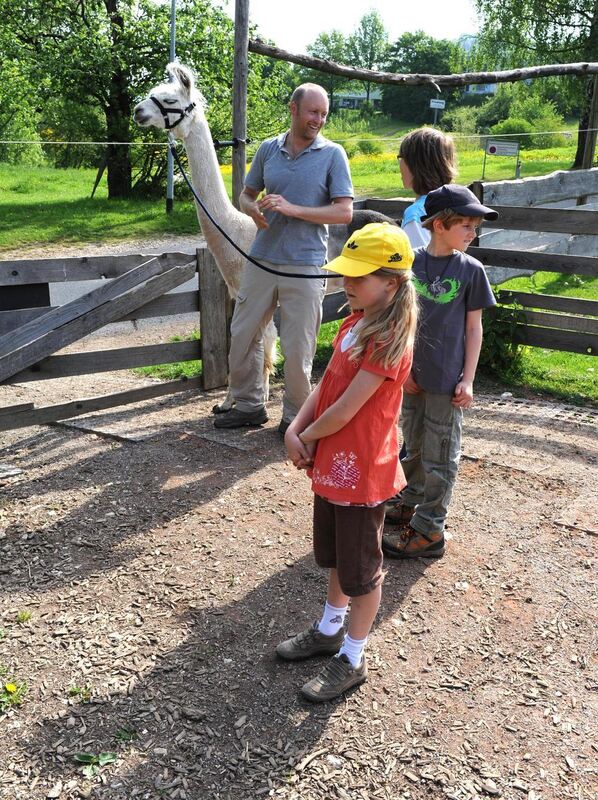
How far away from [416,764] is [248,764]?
→ 58 centimetres

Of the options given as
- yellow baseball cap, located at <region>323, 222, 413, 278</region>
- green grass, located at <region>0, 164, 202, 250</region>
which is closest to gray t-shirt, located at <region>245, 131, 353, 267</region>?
yellow baseball cap, located at <region>323, 222, 413, 278</region>

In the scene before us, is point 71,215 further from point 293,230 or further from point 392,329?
point 392,329

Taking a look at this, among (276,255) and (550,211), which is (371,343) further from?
(550,211)

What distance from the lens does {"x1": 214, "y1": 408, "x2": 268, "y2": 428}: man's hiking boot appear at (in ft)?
18.6

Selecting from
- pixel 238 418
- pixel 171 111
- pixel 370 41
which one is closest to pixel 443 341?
pixel 238 418

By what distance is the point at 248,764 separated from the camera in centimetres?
262

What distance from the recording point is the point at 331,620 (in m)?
3.12

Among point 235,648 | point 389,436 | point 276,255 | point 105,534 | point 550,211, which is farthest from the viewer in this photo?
point 550,211

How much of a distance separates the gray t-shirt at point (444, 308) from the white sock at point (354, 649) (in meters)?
1.27

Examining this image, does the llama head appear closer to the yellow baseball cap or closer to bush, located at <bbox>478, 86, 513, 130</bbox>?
the yellow baseball cap

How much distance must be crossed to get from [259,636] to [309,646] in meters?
0.27

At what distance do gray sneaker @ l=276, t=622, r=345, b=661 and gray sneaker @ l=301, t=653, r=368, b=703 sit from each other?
0.14 m

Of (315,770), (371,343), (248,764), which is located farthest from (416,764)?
(371,343)

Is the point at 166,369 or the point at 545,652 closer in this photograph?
the point at 545,652
